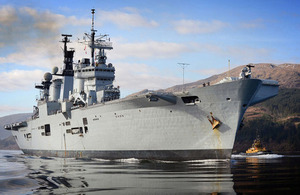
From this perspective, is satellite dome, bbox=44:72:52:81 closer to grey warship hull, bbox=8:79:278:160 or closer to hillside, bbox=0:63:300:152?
grey warship hull, bbox=8:79:278:160

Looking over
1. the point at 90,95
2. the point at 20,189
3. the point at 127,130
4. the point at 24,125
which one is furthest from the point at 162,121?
the point at 24,125

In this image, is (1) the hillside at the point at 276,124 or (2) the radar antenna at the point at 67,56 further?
(1) the hillside at the point at 276,124

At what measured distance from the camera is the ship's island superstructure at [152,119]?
2458 cm

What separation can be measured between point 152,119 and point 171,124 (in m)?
1.68

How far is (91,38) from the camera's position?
131 ft

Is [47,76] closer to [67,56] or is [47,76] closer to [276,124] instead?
[67,56]

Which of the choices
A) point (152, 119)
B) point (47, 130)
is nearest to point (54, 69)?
point (47, 130)

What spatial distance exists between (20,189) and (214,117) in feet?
48.0

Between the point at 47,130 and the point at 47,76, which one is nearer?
the point at 47,130

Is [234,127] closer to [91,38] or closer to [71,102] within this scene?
[71,102]

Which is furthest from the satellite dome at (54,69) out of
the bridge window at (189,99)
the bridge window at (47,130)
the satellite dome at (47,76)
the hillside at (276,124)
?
the hillside at (276,124)

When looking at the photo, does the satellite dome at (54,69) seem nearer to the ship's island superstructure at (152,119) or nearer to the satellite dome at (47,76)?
the satellite dome at (47,76)

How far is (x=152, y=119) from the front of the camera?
26.8 m

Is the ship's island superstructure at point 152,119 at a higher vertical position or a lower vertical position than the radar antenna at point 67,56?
lower
